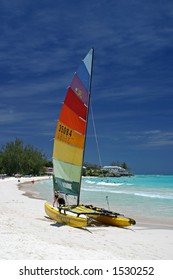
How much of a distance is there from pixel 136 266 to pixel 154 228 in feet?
22.8

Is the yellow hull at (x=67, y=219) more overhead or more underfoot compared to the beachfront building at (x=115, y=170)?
more underfoot

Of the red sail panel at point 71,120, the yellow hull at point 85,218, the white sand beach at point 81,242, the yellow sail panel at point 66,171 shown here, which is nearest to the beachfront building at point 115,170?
the yellow sail panel at point 66,171

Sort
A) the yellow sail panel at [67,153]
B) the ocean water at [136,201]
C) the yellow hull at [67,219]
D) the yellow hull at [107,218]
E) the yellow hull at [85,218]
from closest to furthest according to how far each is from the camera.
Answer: the yellow hull at [67,219]
the yellow hull at [85,218]
the yellow hull at [107,218]
the yellow sail panel at [67,153]
the ocean water at [136,201]

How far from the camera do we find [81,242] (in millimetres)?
9539

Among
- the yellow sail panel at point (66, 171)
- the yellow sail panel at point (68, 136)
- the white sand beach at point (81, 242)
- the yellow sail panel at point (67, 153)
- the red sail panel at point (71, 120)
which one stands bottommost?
the white sand beach at point (81, 242)

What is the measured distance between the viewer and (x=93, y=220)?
43.4ft

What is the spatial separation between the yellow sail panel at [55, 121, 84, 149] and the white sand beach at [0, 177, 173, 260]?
10.1ft

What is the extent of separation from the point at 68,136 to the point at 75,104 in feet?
4.17

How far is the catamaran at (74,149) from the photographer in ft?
41.0

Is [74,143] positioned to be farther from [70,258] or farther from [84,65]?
[70,258]

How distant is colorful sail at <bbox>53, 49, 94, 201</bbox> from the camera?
12656 mm

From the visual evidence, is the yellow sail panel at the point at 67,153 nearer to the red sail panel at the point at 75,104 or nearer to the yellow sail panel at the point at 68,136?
the yellow sail panel at the point at 68,136

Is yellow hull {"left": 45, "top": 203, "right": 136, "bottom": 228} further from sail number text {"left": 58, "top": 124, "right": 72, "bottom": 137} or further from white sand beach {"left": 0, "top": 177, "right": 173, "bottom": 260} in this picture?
sail number text {"left": 58, "top": 124, "right": 72, "bottom": 137}

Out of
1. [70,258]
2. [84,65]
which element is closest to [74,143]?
[84,65]
